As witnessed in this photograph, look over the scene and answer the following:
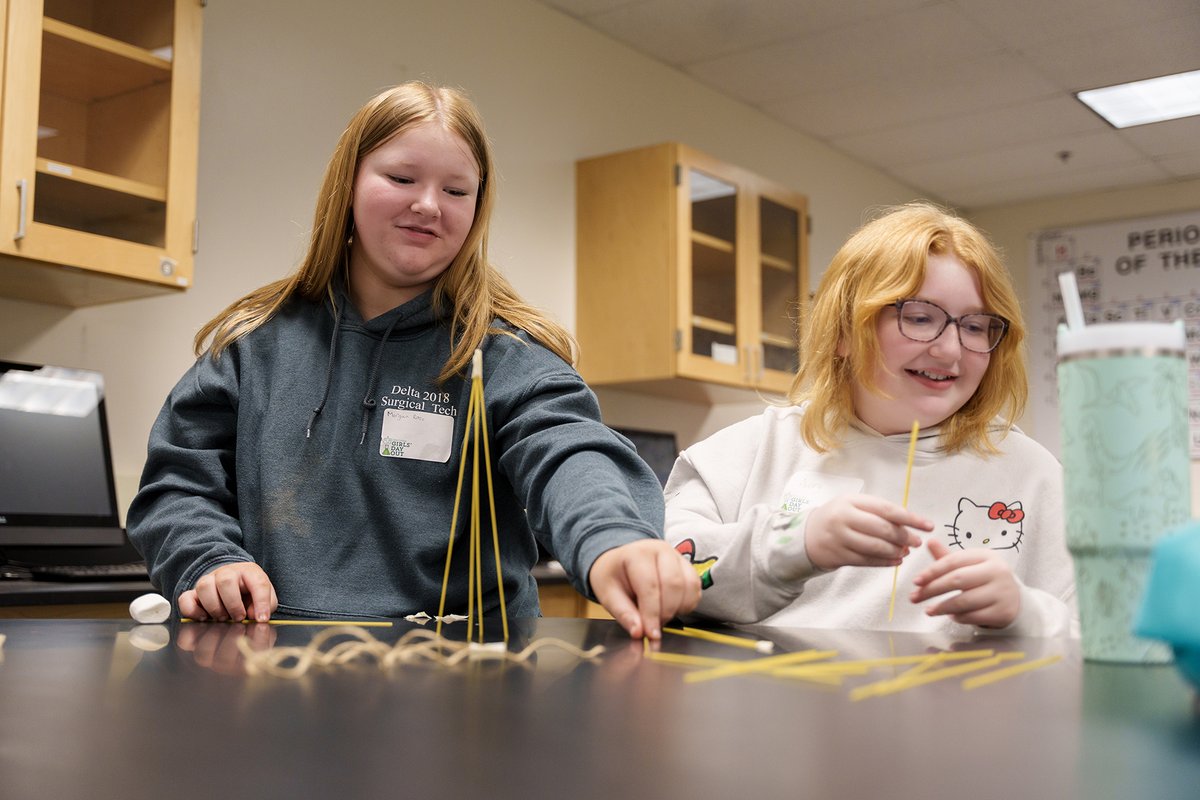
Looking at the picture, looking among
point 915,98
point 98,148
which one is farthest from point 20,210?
point 915,98

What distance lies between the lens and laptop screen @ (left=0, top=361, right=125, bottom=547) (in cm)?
218

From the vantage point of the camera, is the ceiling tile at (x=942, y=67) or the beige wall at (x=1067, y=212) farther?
the beige wall at (x=1067, y=212)

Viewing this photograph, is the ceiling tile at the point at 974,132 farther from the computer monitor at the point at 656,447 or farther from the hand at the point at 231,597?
the hand at the point at 231,597

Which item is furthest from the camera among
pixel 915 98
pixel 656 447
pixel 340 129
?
pixel 915 98

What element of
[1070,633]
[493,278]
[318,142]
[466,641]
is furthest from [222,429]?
[318,142]

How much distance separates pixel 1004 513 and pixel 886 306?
0.27 m

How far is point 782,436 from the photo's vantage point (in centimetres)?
145

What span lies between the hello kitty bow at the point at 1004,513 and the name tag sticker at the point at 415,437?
0.62 meters

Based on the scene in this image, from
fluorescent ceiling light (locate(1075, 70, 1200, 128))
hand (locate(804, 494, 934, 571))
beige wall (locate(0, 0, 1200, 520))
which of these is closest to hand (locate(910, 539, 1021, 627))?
hand (locate(804, 494, 934, 571))

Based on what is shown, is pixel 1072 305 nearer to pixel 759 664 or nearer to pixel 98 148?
pixel 759 664

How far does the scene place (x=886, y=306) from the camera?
4.53 ft

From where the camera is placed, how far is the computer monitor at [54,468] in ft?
7.15

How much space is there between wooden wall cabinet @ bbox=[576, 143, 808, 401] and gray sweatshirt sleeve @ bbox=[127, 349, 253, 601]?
230 centimetres

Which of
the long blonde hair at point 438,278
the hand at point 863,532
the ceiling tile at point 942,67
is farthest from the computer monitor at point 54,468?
the ceiling tile at point 942,67
